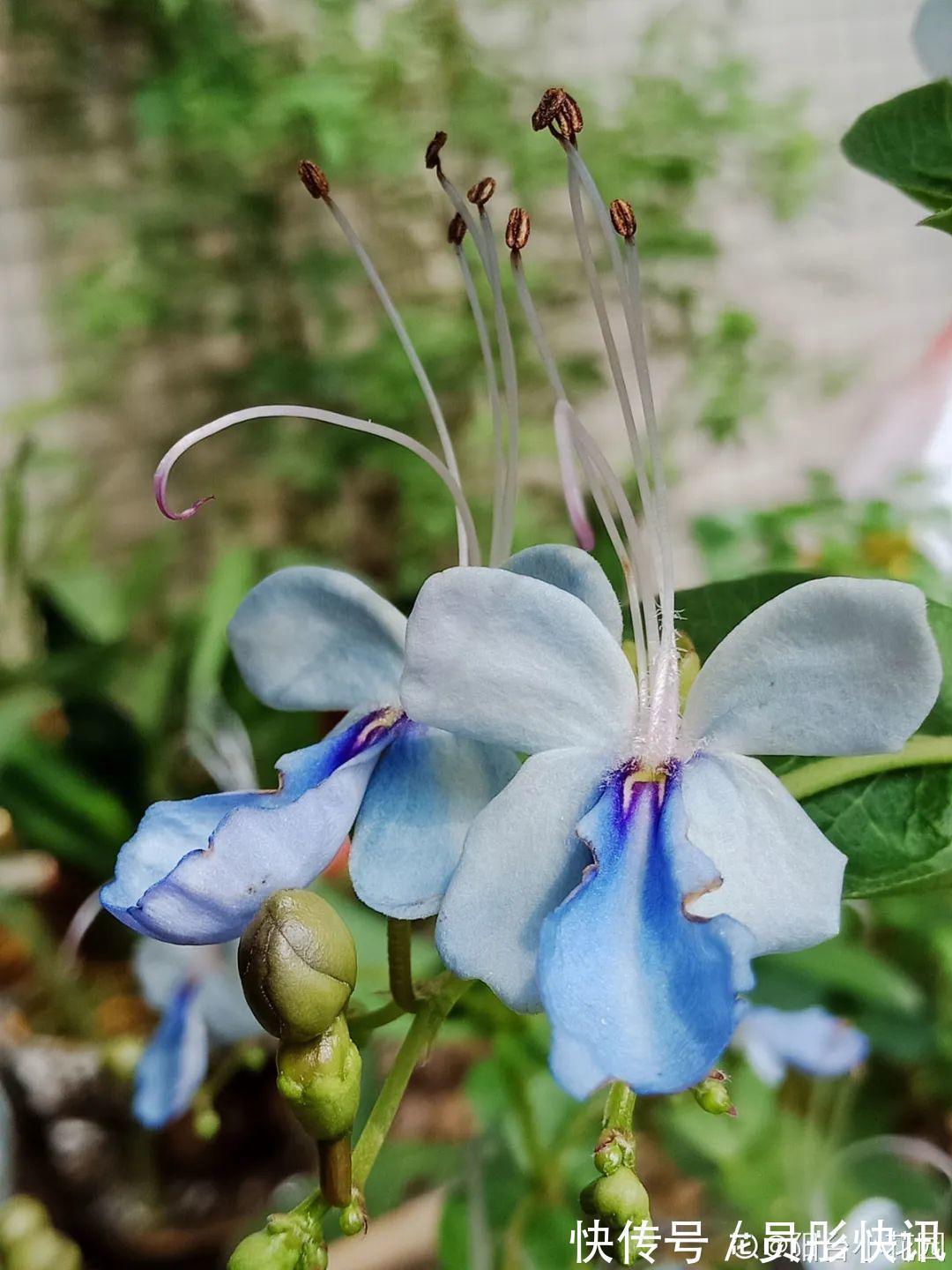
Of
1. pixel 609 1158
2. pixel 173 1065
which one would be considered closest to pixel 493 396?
pixel 609 1158

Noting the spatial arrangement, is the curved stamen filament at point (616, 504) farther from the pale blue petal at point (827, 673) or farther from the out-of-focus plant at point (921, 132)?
the out-of-focus plant at point (921, 132)

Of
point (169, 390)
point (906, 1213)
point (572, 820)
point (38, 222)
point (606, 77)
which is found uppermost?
point (606, 77)

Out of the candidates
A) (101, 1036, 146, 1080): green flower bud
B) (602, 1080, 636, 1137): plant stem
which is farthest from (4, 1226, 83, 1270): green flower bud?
(602, 1080, 636, 1137): plant stem

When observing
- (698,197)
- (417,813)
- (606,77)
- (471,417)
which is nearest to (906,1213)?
(417,813)

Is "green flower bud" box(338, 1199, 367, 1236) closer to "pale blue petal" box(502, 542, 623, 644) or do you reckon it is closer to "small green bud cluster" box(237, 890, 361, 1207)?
"small green bud cluster" box(237, 890, 361, 1207)

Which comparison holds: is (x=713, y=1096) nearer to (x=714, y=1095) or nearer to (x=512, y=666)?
(x=714, y=1095)

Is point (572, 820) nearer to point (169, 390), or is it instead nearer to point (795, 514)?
point (795, 514)

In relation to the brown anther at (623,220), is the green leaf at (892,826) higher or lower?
lower

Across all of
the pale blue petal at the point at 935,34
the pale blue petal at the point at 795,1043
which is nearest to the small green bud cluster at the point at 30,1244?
the pale blue petal at the point at 795,1043
